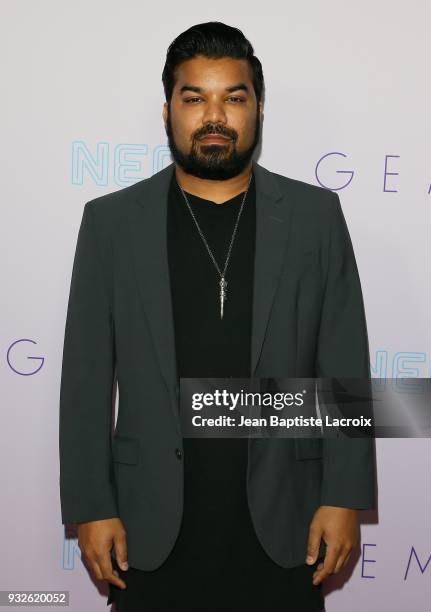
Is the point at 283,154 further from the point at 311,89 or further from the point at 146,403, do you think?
the point at 146,403

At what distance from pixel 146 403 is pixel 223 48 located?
3.51ft

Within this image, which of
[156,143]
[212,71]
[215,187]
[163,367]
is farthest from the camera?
[156,143]

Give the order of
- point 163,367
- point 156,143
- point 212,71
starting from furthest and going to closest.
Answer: point 156,143 < point 212,71 < point 163,367

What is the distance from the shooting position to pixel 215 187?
2387 mm

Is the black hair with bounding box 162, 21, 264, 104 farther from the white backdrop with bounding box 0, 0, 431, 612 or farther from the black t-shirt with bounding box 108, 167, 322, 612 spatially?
the black t-shirt with bounding box 108, 167, 322, 612

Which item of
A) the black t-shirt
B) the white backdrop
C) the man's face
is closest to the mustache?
the man's face

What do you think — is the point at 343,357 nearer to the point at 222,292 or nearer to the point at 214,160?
the point at 222,292

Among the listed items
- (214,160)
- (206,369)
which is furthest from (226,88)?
(206,369)

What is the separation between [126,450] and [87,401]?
18cm

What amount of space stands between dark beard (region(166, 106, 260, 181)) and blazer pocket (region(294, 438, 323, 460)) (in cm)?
82

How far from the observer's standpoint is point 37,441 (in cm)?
287

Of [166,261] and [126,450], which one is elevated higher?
[166,261]

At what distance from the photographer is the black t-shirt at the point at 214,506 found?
7.26 ft

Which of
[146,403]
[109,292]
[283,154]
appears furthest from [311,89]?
[146,403]
